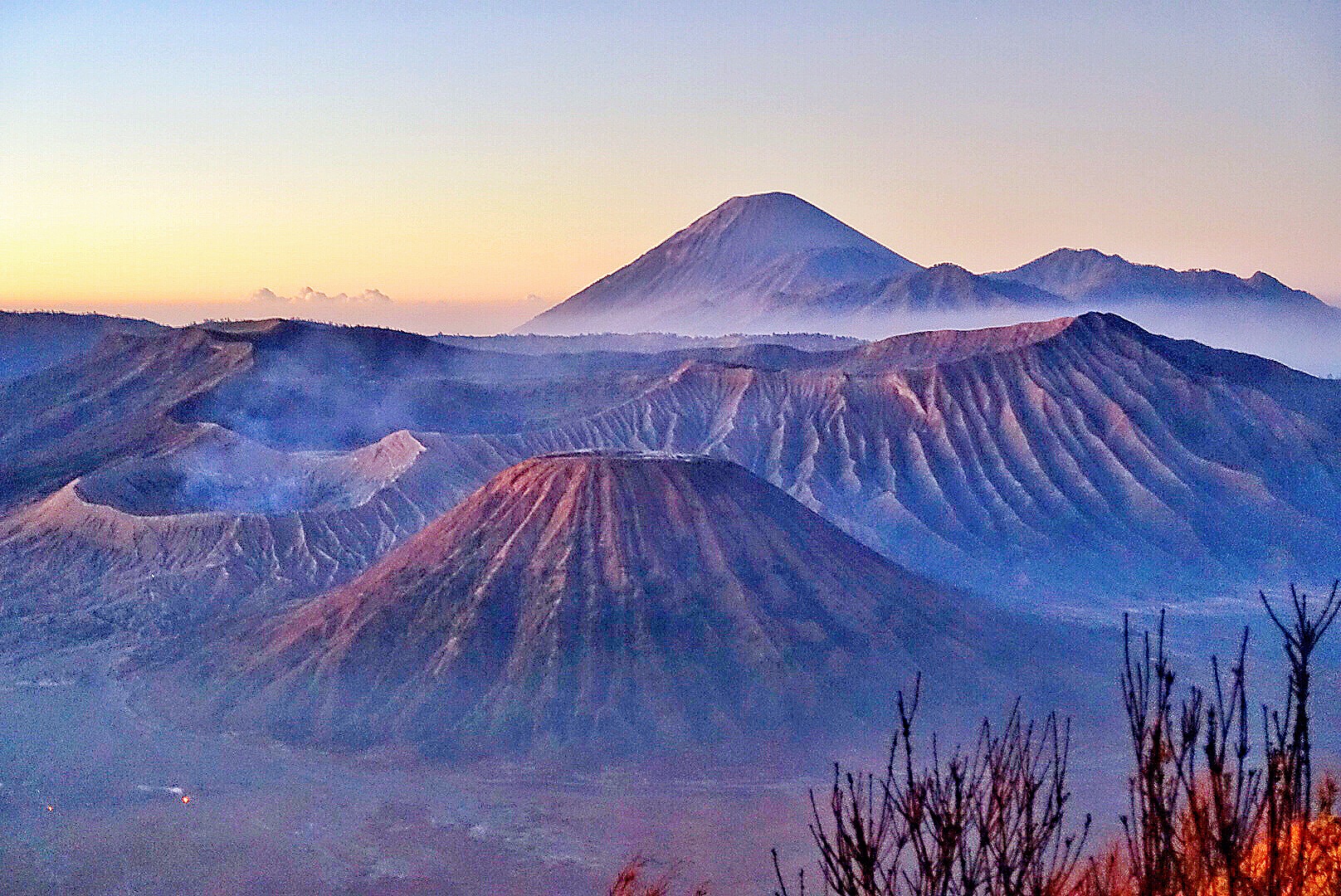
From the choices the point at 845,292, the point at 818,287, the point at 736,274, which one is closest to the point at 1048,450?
the point at 845,292

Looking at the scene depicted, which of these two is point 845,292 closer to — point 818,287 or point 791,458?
point 818,287

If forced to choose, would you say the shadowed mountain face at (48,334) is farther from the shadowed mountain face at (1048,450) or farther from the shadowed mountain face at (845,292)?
the shadowed mountain face at (845,292)

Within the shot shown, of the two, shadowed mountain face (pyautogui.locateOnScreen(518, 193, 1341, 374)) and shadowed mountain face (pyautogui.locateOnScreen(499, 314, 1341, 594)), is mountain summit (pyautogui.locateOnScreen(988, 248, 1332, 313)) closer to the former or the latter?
shadowed mountain face (pyautogui.locateOnScreen(518, 193, 1341, 374))

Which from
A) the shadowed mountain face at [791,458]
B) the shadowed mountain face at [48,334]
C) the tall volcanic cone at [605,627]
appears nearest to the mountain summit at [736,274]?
the shadowed mountain face at [48,334]

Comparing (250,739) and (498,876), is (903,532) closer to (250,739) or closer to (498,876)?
(250,739)

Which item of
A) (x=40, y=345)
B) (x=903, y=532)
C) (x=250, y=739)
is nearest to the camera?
(x=250, y=739)

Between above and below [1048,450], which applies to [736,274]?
above

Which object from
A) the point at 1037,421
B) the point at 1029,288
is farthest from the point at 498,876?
the point at 1029,288

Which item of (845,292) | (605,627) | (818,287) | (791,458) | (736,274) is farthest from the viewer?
(736,274)

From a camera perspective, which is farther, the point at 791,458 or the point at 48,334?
the point at 48,334
